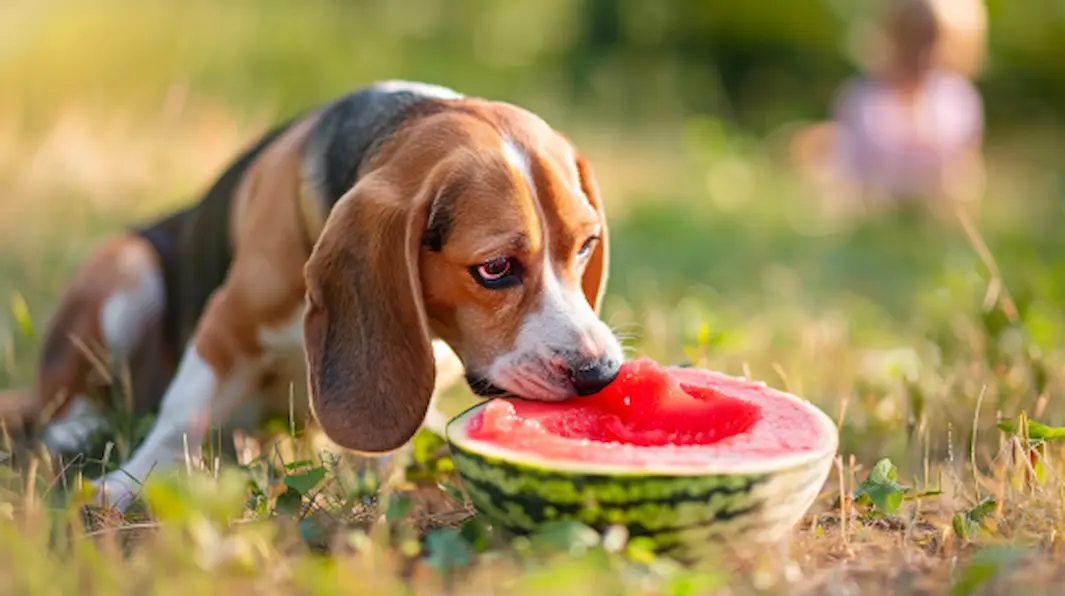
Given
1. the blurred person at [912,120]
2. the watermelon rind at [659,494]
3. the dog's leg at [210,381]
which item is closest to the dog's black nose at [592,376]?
the watermelon rind at [659,494]

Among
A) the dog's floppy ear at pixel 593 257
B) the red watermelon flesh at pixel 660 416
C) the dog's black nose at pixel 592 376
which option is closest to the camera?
the red watermelon flesh at pixel 660 416

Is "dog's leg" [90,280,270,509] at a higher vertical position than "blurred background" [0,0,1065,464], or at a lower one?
higher

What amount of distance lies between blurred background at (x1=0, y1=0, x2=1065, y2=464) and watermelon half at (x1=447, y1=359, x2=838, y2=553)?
0.67 m

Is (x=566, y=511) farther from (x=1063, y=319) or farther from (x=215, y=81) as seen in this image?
(x=215, y=81)

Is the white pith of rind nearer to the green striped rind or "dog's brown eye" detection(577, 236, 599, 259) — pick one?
the green striped rind

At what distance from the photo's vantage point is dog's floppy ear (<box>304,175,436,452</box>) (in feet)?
11.4

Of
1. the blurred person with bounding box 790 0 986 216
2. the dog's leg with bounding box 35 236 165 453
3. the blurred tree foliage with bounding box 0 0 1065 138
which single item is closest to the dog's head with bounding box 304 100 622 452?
the dog's leg with bounding box 35 236 165 453

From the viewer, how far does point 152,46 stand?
10.4 meters

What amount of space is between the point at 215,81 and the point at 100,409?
6.32 m

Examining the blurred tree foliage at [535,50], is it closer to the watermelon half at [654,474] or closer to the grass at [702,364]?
the grass at [702,364]

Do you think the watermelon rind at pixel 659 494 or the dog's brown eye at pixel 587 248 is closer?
the watermelon rind at pixel 659 494

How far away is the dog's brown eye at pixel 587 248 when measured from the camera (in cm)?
369

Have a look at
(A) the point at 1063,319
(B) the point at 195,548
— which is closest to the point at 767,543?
(B) the point at 195,548

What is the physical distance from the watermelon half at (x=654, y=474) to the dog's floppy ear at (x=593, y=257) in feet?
2.57
